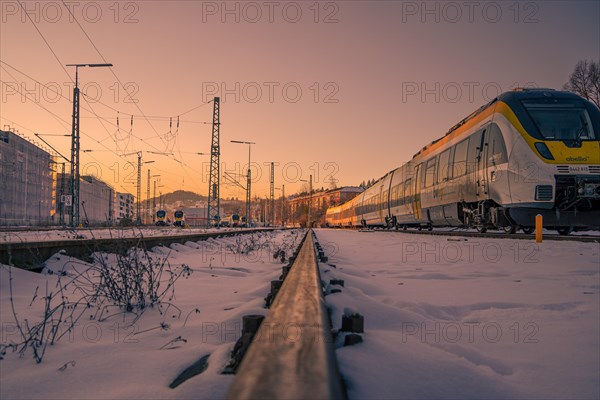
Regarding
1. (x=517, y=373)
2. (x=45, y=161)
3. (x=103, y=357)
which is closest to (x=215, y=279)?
(x=103, y=357)

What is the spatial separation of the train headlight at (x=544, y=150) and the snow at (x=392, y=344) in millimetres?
6067

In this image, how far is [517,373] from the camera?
1.86 meters

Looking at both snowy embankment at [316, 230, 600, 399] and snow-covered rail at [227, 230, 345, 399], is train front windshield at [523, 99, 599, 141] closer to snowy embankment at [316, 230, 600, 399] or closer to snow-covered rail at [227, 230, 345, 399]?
snowy embankment at [316, 230, 600, 399]

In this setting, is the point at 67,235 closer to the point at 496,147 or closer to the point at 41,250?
the point at 41,250

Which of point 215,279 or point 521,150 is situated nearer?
point 215,279

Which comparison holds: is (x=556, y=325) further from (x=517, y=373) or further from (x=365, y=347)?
(x=365, y=347)

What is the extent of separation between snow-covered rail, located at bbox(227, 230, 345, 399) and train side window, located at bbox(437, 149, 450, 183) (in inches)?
545

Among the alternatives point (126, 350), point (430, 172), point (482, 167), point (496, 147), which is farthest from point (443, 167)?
point (126, 350)

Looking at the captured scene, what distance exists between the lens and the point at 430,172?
16.7 meters

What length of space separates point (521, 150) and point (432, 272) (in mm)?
6030

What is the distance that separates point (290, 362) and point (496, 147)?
10965 millimetres

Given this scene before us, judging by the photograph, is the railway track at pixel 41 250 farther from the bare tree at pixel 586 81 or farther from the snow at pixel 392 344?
the bare tree at pixel 586 81

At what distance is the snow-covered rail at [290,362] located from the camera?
1037 millimetres

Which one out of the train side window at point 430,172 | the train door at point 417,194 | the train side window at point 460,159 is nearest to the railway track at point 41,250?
the train side window at point 460,159
